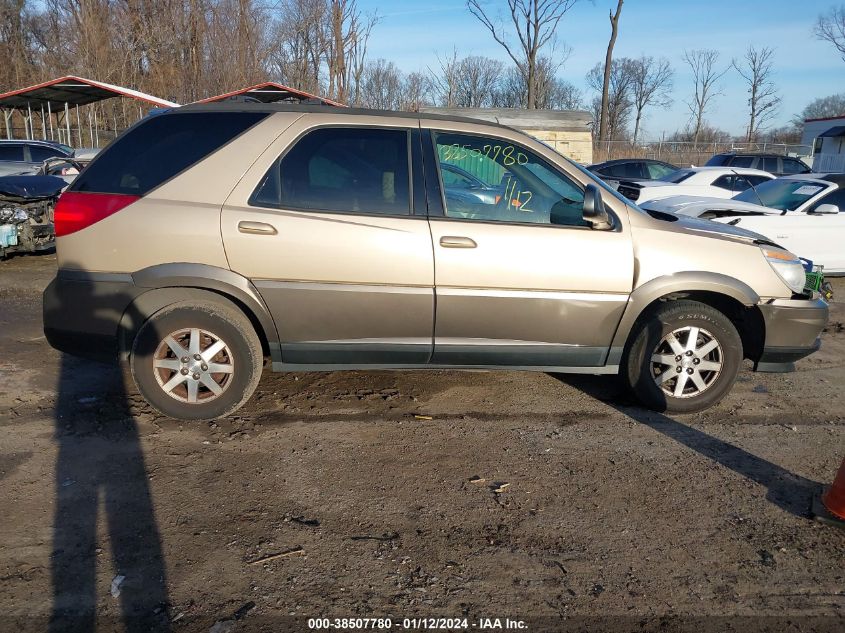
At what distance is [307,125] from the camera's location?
14.1ft

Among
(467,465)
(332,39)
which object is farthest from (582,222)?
(332,39)

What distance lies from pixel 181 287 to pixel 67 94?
23.8m

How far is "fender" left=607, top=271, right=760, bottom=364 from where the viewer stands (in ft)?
14.4

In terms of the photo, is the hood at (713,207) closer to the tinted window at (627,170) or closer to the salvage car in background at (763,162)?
the tinted window at (627,170)

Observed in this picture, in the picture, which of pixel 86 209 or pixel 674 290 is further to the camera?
pixel 674 290

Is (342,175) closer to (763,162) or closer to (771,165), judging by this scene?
(763,162)

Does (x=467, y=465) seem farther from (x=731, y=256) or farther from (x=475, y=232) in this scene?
(x=731, y=256)

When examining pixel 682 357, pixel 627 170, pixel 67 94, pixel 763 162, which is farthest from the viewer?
pixel 67 94

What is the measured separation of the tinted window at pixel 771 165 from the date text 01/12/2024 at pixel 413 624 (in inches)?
825

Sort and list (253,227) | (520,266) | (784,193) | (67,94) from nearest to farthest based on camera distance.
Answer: (253,227)
(520,266)
(784,193)
(67,94)

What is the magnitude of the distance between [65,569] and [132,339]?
1.71 meters

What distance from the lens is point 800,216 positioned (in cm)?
919

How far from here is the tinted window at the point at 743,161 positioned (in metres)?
20.2

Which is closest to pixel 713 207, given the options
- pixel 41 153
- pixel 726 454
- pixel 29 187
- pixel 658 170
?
pixel 726 454
